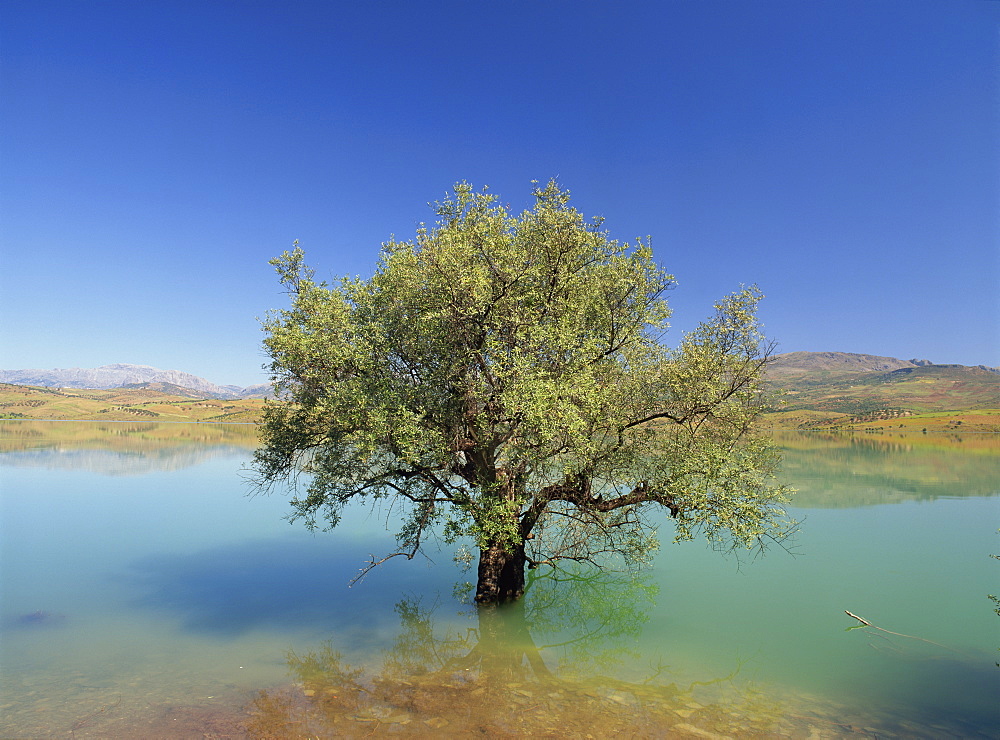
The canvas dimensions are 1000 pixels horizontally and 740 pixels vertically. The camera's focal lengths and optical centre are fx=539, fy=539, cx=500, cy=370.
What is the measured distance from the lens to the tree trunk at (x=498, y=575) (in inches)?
659

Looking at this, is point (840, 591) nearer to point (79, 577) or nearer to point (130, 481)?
point (79, 577)

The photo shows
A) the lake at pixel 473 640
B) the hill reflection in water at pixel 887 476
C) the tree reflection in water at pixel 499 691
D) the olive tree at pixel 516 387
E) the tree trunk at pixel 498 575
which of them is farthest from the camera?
the hill reflection in water at pixel 887 476

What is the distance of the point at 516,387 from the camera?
1272cm

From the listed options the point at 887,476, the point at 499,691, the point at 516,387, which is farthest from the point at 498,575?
the point at 887,476

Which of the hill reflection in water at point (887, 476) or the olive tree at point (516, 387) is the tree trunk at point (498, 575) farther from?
the hill reflection in water at point (887, 476)

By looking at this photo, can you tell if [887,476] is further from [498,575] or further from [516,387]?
[516,387]

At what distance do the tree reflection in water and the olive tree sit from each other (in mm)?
2407

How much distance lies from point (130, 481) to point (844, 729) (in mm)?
53807

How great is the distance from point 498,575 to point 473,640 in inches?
101

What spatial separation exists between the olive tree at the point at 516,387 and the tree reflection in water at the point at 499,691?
241cm

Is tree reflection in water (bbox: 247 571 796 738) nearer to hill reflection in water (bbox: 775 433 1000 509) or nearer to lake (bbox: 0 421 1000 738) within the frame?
lake (bbox: 0 421 1000 738)

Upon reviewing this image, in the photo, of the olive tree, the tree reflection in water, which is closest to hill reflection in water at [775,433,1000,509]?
the olive tree

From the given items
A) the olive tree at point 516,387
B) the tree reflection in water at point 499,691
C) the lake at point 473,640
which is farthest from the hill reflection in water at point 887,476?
the tree reflection in water at point 499,691

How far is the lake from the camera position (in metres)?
10.5
